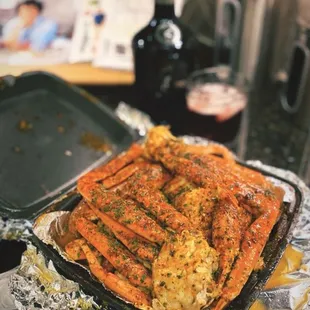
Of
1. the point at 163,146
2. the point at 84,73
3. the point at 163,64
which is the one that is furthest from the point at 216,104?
the point at 84,73

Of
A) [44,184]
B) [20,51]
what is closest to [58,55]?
[20,51]

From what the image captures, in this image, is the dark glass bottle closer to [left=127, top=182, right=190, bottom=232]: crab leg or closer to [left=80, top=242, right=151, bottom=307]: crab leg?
[left=127, top=182, right=190, bottom=232]: crab leg

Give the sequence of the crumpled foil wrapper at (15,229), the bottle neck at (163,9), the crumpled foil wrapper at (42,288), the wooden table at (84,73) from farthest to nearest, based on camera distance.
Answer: the wooden table at (84,73)
the bottle neck at (163,9)
the crumpled foil wrapper at (15,229)
the crumpled foil wrapper at (42,288)

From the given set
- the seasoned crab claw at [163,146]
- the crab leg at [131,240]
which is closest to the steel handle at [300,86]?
the seasoned crab claw at [163,146]

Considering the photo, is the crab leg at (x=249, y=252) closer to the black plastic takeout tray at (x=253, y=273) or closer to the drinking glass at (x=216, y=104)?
the black plastic takeout tray at (x=253, y=273)

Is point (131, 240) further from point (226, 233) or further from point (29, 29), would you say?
point (29, 29)

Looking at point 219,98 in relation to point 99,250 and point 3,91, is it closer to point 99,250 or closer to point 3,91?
point 3,91
